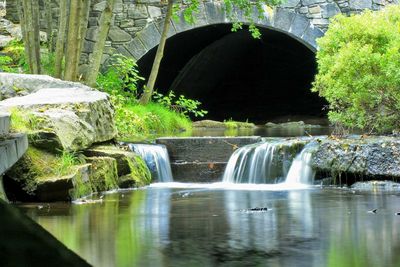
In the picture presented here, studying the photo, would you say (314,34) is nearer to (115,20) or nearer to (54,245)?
(115,20)

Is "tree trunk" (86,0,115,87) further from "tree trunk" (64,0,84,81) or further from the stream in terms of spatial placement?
the stream

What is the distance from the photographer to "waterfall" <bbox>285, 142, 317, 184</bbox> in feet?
28.0

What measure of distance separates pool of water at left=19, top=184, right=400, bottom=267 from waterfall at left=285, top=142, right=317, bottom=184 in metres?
0.83

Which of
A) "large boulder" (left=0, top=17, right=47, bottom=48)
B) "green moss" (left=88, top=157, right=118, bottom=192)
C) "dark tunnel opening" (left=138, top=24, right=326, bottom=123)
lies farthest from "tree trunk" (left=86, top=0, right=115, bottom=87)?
"dark tunnel opening" (left=138, top=24, right=326, bottom=123)

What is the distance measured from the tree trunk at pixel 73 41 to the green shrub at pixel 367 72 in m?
3.95

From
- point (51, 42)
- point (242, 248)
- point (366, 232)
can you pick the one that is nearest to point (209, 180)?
point (366, 232)

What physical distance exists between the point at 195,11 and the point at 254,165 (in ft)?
23.0

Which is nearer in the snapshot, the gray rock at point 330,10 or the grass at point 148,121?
the grass at point 148,121

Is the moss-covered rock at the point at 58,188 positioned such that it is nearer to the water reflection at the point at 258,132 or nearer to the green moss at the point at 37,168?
the green moss at the point at 37,168

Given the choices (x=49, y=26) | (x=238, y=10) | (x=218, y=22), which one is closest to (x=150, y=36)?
(x=218, y=22)

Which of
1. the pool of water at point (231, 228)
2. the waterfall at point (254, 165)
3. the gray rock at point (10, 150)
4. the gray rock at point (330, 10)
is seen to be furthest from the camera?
the gray rock at point (330, 10)

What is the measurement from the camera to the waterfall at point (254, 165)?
898 centimetres

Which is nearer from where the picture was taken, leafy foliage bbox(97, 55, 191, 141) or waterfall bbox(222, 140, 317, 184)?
waterfall bbox(222, 140, 317, 184)

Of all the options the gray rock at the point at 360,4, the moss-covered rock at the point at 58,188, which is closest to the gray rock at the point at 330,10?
the gray rock at the point at 360,4
